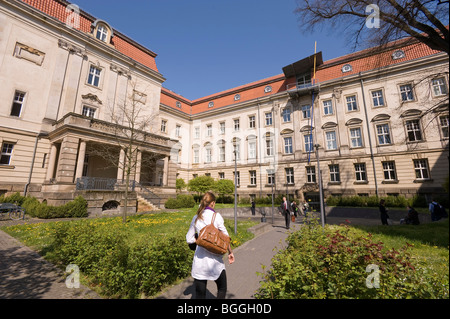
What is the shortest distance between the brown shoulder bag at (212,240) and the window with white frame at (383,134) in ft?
88.3

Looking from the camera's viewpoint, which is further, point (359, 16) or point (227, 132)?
point (227, 132)

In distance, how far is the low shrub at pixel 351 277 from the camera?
2.67 meters

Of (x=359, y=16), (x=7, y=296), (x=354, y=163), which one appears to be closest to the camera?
(x=7, y=296)

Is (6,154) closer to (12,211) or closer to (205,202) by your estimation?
(12,211)

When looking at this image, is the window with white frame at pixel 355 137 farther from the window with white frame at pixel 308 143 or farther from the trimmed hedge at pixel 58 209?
the trimmed hedge at pixel 58 209

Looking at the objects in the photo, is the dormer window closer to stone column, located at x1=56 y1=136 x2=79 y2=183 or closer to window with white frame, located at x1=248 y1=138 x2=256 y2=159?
stone column, located at x1=56 y1=136 x2=79 y2=183

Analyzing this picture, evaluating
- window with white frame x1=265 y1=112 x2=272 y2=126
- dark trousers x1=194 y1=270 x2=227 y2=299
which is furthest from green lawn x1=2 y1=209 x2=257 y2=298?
window with white frame x1=265 y1=112 x2=272 y2=126

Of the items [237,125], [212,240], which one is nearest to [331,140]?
[237,125]

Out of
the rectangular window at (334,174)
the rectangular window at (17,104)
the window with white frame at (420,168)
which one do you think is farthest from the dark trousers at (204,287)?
the rectangular window at (334,174)

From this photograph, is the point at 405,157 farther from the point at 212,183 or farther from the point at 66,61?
the point at 66,61

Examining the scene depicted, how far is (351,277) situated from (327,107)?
2826cm

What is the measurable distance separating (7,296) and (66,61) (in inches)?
935

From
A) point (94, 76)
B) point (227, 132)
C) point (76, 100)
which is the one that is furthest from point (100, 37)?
point (227, 132)
